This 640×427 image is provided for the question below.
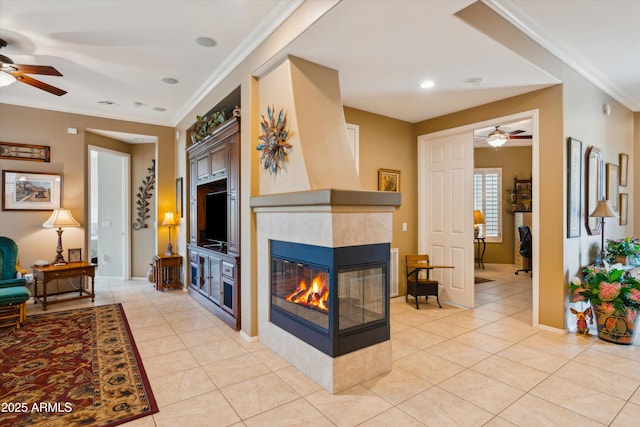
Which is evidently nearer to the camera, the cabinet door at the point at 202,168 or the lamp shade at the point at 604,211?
the lamp shade at the point at 604,211

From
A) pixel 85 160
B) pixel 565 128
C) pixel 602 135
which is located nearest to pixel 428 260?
pixel 565 128

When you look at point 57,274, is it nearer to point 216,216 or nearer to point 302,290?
point 216,216

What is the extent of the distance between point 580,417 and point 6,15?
17.4 feet

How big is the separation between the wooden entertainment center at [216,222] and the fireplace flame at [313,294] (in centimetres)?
107

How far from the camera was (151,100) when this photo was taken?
504 cm

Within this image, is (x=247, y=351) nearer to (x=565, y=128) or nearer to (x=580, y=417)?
(x=580, y=417)

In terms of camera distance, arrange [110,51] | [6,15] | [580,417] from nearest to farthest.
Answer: [580,417], [6,15], [110,51]

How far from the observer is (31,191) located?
5000 mm

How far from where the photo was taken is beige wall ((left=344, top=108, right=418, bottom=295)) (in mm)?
4656

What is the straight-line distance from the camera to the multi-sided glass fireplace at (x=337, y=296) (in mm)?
2461

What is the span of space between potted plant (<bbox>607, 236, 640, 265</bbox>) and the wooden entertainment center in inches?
180

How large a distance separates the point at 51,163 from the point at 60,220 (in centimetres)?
104

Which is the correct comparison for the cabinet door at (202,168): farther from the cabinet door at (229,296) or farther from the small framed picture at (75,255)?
the small framed picture at (75,255)

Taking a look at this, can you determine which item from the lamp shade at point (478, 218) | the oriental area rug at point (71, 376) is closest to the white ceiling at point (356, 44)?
the oriental area rug at point (71, 376)
